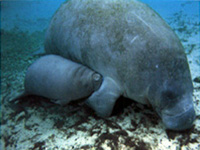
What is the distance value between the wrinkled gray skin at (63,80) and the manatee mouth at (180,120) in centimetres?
123

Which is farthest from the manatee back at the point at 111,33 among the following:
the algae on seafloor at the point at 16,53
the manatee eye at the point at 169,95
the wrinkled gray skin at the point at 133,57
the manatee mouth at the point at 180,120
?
the algae on seafloor at the point at 16,53

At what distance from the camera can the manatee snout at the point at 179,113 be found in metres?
2.00

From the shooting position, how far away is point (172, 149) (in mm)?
1919

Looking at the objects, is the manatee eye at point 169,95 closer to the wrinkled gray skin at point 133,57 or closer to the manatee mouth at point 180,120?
the wrinkled gray skin at point 133,57

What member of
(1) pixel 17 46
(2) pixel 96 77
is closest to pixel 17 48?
(1) pixel 17 46

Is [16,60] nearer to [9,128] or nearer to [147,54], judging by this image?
[9,128]

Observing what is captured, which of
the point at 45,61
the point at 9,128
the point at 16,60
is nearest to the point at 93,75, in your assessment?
the point at 45,61

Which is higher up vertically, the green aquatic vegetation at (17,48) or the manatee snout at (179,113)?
the manatee snout at (179,113)

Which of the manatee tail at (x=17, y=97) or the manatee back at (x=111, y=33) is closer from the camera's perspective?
the manatee back at (x=111, y=33)

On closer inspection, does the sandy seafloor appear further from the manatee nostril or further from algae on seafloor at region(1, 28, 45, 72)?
algae on seafloor at region(1, 28, 45, 72)

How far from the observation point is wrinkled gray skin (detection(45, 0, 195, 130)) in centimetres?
198

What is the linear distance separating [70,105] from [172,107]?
6.64ft

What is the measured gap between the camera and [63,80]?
2.95m

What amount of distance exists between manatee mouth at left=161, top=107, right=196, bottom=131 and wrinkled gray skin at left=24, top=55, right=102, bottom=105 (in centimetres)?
123
